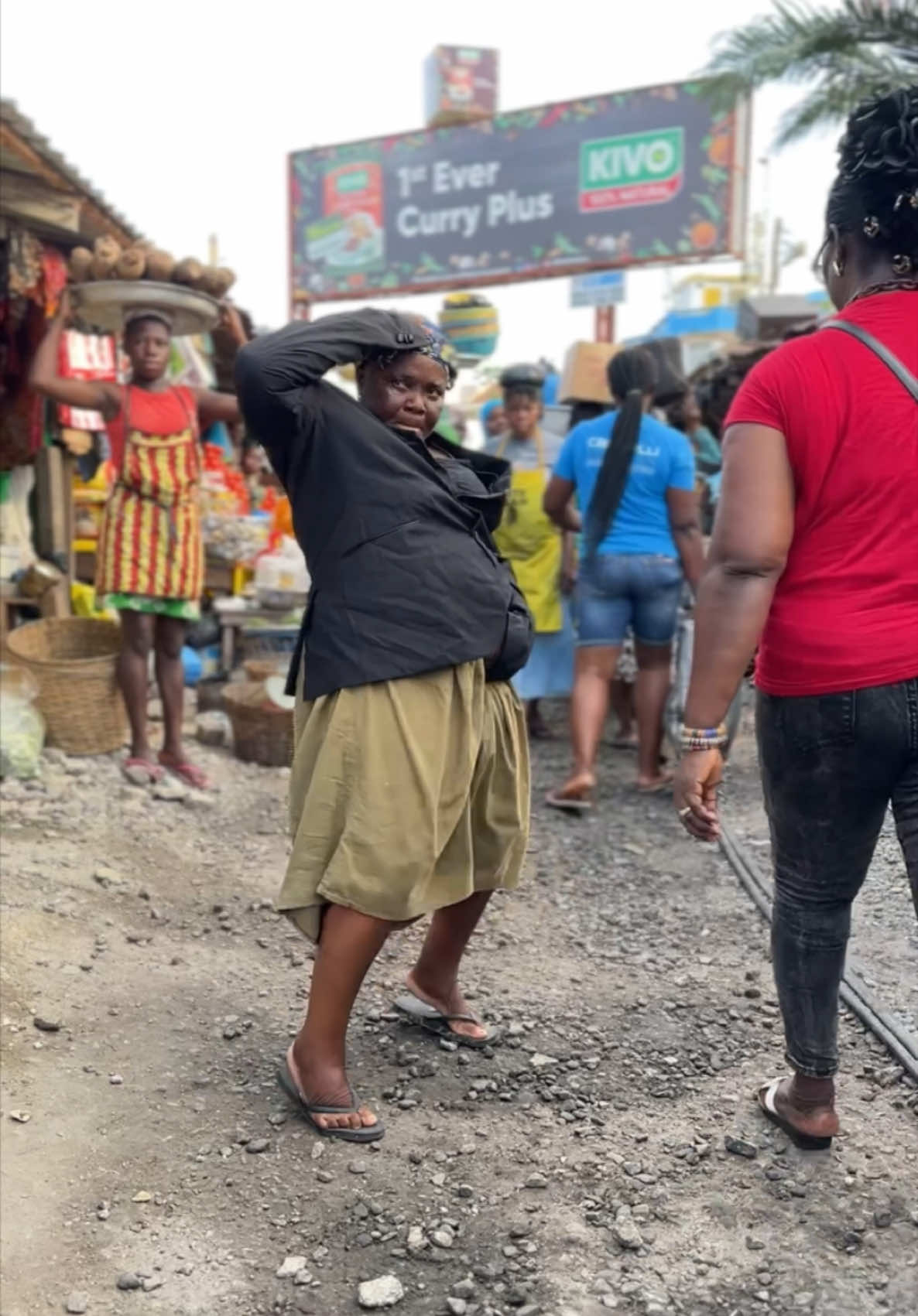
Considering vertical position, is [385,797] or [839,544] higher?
[839,544]

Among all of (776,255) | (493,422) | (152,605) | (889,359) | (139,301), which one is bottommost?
(152,605)

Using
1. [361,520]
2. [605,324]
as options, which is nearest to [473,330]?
[361,520]

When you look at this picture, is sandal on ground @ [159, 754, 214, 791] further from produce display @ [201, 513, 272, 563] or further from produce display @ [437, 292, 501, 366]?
produce display @ [437, 292, 501, 366]

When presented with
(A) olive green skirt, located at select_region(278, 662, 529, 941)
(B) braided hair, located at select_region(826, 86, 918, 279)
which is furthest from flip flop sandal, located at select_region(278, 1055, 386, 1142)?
(B) braided hair, located at select_region(826, 86, 918, 279)

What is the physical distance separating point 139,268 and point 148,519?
3.33 ft

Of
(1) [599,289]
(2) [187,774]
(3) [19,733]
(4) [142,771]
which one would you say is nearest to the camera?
(3) [19,733]

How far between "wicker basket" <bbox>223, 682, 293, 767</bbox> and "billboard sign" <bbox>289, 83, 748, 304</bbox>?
11.0 metres

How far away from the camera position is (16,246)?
5.29 meters

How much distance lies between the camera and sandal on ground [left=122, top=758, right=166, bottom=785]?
194 inches

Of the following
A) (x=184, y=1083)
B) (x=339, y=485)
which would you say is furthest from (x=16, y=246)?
(x=184, y=1083)

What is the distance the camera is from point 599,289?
49.7ft

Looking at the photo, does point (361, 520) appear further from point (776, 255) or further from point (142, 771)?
point (776, 255)

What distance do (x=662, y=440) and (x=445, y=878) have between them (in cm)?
303

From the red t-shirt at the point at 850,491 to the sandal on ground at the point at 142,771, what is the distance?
355 centimetres
